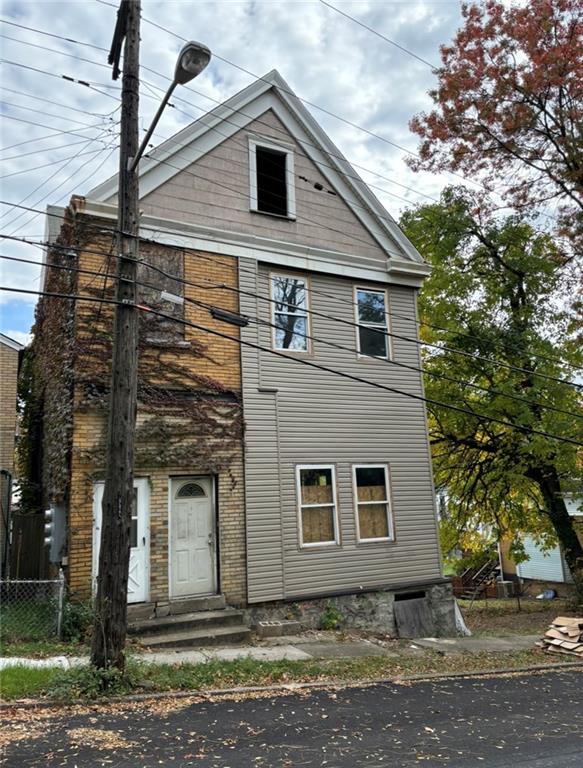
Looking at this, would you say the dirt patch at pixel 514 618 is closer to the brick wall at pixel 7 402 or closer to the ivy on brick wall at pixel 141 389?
the ivy on brick wall at pixel 141 389

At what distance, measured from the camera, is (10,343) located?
625 inches

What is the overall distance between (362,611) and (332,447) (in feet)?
10.8

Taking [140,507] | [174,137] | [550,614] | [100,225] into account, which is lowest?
[550,614]

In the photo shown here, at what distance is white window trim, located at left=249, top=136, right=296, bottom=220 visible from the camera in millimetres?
12609

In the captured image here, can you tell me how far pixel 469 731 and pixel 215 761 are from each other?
270cm

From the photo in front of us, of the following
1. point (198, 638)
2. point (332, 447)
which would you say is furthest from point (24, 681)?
point (332, 447)

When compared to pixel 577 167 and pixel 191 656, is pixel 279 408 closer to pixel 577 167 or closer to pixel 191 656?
pixel 191 656

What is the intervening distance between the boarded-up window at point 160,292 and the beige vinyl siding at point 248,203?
2.58 ft

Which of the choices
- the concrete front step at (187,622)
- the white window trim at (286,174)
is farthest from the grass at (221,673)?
the white window trim at (286,174)

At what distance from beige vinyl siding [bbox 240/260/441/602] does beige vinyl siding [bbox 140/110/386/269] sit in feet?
2.97

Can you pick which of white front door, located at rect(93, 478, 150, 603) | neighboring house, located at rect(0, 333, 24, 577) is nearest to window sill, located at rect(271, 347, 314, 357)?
white front door, located at rect(93, 478, 150, 603)

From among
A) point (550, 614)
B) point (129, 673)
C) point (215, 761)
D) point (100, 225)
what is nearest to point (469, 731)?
point (215, 761)

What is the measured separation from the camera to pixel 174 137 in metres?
11.7

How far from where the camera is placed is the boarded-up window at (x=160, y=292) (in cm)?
1103
